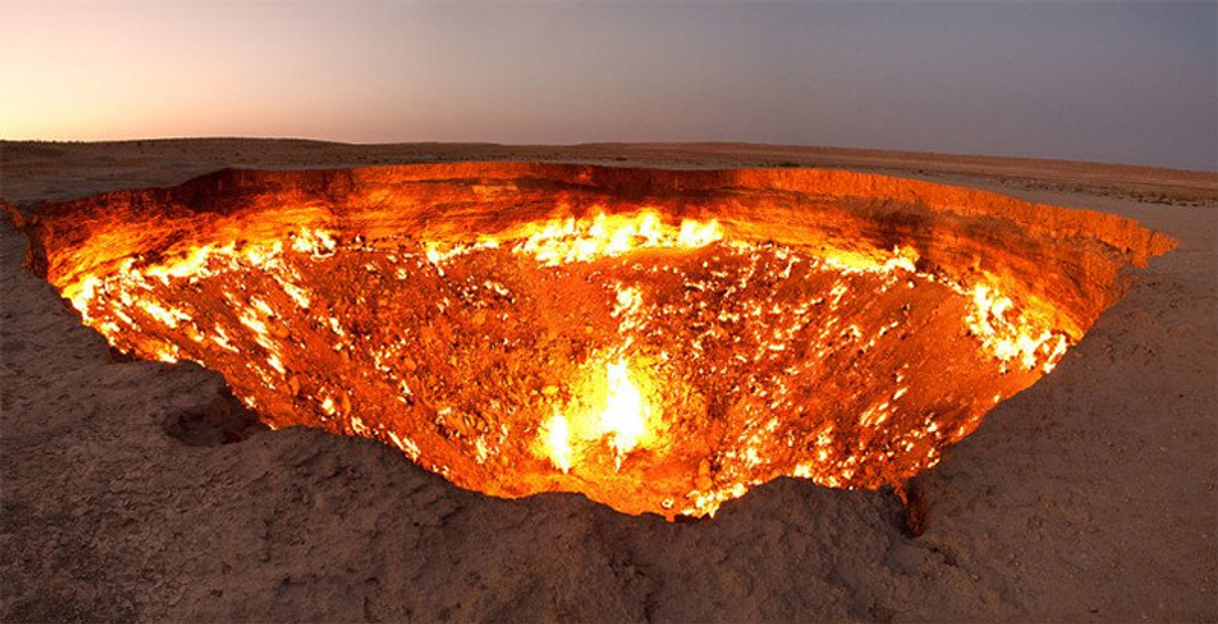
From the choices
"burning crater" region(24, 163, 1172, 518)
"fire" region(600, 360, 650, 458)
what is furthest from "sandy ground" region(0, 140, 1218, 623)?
"fire" region(600, 360, 650, 458)

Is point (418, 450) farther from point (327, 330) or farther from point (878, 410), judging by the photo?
point (878, 410)

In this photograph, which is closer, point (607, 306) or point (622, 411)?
point (622, 411)

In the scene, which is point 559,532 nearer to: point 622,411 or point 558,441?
point 558,441

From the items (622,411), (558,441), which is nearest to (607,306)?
(622,411)

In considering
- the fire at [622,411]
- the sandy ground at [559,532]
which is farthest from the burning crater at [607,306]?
the sandy ground at [559,532]

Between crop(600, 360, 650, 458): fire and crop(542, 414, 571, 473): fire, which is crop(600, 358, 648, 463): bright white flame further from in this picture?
crop(542, 414, 571, 473): fire

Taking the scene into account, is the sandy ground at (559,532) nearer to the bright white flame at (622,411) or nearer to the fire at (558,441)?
the fire at (558,441)
